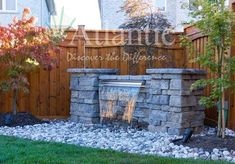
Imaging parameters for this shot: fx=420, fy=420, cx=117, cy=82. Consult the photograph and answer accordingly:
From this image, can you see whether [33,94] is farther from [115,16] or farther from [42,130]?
[115,16]

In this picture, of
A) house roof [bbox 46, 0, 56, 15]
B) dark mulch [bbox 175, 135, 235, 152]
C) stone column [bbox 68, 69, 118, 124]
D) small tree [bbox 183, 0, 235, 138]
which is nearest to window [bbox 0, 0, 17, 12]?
house roof [bbox 46, 0, 56, 15]

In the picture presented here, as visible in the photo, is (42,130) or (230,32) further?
(42,130)

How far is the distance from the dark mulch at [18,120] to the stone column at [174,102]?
2.56 metres

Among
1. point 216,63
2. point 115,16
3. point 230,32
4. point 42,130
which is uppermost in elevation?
point 115,16

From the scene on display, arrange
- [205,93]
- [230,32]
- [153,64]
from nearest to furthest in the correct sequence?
[230,32], [205,93], [153,64]

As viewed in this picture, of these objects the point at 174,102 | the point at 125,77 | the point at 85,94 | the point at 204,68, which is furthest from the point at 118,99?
the point at 204,68

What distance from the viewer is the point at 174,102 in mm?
6703

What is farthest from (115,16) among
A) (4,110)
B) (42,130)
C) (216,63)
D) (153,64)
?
(216,63)

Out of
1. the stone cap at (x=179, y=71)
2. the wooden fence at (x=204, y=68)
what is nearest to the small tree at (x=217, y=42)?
the wooden fence at (x=204, y=68)

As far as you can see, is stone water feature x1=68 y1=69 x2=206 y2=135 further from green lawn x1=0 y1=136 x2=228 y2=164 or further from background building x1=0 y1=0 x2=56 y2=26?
background building x1=0 y1=0 x2=56 y2=26

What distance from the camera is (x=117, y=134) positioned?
6898mm

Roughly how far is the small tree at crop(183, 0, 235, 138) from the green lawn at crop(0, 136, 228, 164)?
1.52 m

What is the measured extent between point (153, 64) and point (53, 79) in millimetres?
2339

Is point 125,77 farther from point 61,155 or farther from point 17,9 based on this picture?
point 17,9
